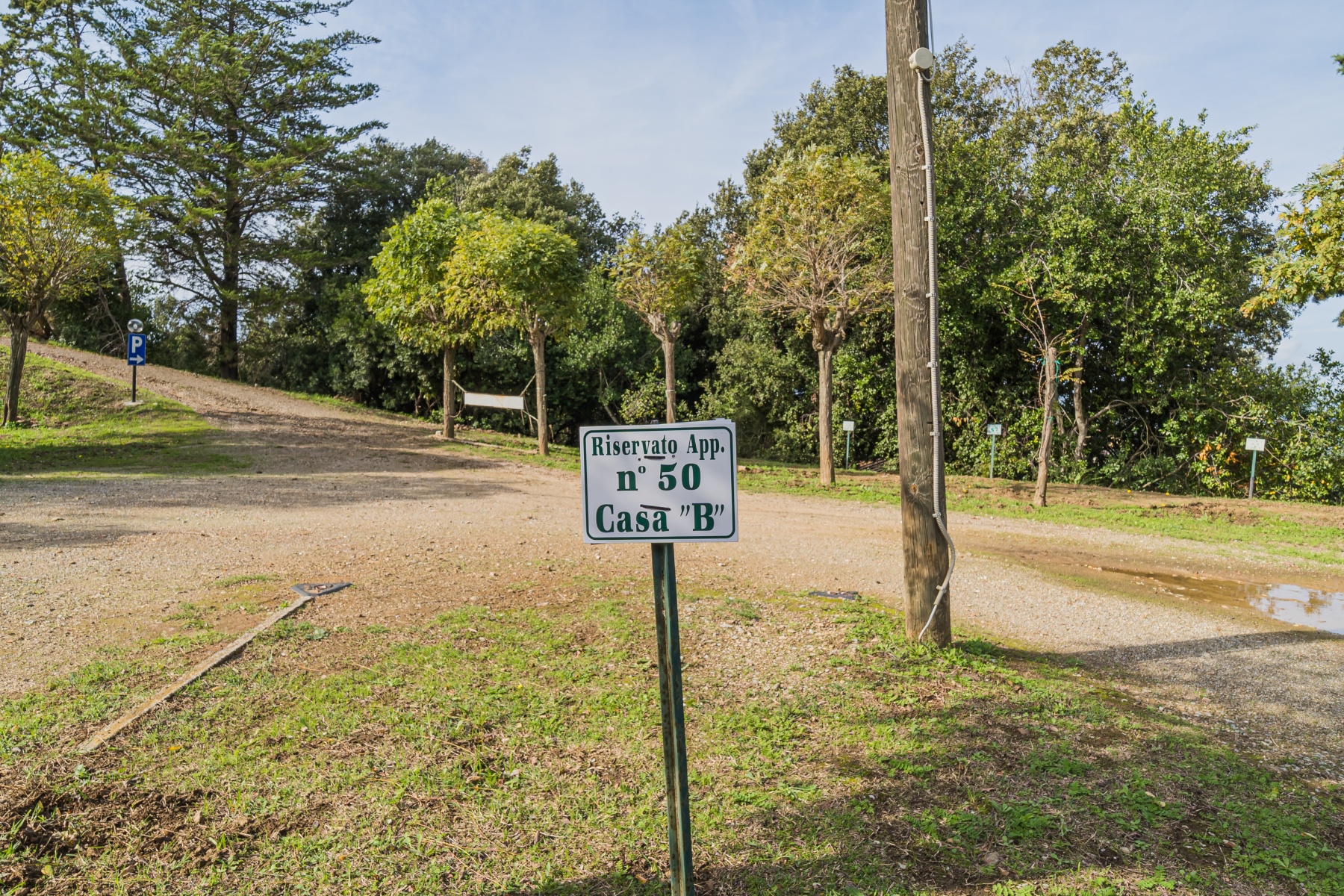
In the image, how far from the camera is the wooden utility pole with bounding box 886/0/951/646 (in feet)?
16.0

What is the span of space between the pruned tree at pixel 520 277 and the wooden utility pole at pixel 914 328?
10.7m

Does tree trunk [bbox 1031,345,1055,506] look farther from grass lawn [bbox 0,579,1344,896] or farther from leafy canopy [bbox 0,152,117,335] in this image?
leafy canopy [bbox 0,152,117,335]

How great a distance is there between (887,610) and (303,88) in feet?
84.6

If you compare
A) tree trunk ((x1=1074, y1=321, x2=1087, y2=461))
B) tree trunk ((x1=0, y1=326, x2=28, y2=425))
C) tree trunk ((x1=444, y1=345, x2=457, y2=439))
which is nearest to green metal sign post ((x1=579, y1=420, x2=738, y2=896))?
tree trunk ((x1=1074, y1=321, x2=1087, y2=461))

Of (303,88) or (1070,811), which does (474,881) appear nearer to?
(1070,811)

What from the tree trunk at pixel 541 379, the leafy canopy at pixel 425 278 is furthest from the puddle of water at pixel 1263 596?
the leafy canopy at pixel 425 278

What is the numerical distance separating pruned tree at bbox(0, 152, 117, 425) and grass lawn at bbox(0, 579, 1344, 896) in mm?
13192

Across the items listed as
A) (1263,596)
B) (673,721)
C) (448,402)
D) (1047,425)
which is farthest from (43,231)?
(1263,596)

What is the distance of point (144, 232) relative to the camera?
78.6ft

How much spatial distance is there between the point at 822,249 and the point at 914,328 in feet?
29.2

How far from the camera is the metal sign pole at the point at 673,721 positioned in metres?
2.44

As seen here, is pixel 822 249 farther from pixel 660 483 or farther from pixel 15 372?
pixel 15 372

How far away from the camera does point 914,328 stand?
4.94 meters

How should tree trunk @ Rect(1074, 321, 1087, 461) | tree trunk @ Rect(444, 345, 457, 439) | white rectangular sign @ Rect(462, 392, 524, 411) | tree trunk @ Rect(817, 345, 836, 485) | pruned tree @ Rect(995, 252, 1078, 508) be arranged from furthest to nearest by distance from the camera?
white rectangular sign @ Rect(462, 392, 524, 411)
tree trunk @ Rect(444, 345, 457, 439)
tree trunk @ Rect(1074, 321, 1087, 461)
pruned tree @ Rect(995, 252, 1078, 508)
tree trunk @ Rect(817, 345, 836, 485)
